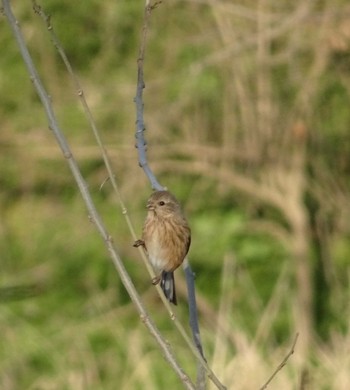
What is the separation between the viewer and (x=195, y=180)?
28.8 feet

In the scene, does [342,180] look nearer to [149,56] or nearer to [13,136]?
[149,56]

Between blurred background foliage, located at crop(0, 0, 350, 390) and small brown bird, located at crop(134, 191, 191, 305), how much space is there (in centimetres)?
374

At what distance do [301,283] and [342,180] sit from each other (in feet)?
2.87

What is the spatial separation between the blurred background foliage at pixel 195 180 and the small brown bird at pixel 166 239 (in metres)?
3.74

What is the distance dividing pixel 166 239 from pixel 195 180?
582cm

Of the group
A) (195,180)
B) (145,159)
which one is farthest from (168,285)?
(195,180)

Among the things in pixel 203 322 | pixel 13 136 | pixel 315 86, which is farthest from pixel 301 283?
pixel 13 136

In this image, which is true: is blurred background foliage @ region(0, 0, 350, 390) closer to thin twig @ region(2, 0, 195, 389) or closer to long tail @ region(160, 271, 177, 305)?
long tail @ region(160, 271, 177, 305)

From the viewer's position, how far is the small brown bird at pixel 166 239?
2.94m

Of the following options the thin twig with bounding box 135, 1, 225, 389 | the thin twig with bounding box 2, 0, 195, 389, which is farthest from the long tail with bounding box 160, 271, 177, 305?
the thin twig with bounding box 2, 0, 195, 389

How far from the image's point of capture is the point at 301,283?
8133 mm

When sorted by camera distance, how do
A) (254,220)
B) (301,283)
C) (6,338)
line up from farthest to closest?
(254,220)
(301,283)
(6,338)

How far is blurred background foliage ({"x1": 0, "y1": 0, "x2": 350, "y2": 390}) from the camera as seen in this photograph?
746cm

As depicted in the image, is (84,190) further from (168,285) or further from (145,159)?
(168,285)
